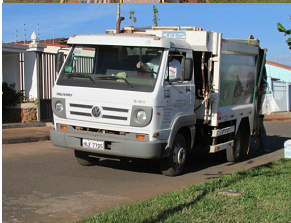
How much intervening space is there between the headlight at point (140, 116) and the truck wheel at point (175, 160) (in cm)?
108

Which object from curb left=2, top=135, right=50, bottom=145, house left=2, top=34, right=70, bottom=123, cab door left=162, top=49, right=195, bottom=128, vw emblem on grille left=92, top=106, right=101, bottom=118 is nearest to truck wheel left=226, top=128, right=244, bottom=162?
cab door left=162, top=49, right=195, bottom=128

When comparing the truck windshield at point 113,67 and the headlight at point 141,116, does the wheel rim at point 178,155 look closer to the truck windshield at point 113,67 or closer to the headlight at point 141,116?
Answer: the headlight at point 141,116

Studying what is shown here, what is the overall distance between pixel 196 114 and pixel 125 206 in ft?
13.2

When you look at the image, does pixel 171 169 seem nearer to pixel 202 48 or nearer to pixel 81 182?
pixel 81 182

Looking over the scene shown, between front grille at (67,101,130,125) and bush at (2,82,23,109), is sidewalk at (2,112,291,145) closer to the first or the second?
bush at (2,82,23,109)

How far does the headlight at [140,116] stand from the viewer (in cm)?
820

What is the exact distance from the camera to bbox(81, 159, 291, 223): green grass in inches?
238

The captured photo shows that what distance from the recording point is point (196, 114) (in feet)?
33.4

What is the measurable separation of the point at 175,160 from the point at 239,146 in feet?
11.3

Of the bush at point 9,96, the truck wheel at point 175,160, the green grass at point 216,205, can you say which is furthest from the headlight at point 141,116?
the bush at point 9,96

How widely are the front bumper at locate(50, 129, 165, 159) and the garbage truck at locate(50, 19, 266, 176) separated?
0.02 metres

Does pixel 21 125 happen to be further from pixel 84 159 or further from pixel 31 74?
pixel 84 159

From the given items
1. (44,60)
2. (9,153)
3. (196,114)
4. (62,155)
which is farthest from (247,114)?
(44,60)

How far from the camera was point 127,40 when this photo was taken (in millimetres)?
8719
